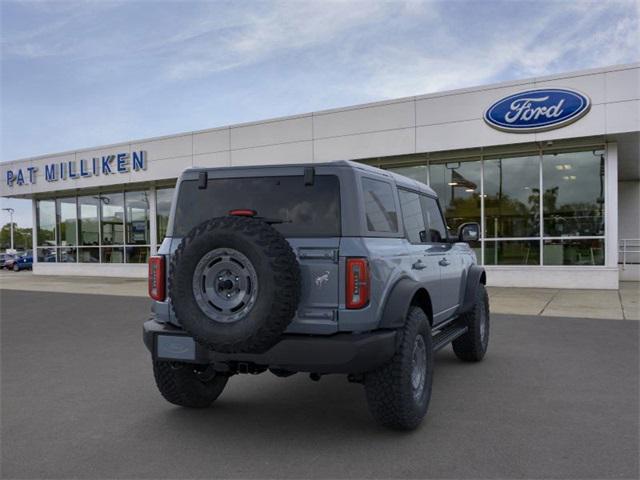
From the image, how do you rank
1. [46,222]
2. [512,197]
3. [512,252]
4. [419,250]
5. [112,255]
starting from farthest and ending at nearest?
1. [46,222]
2. [112,255]
3. [512,197]
4. [512,252]
5. [419,250]

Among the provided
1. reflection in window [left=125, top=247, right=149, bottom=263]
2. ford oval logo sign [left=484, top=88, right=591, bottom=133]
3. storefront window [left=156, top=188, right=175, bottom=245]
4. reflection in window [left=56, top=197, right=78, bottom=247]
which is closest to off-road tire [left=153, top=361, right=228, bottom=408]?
ford oval logo sign [left=484, top=88, right=591, bottom=133]

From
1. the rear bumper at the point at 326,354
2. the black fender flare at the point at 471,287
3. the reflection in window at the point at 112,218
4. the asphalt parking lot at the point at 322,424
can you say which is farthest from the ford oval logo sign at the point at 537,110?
the reflection in window at the point at 112,218

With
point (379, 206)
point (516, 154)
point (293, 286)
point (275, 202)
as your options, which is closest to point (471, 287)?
point (379, 206)

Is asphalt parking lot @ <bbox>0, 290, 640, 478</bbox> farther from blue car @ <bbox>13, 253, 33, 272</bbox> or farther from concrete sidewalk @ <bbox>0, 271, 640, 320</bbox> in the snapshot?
blue car @ <bbox>13, 253, 33, 272</bbox>

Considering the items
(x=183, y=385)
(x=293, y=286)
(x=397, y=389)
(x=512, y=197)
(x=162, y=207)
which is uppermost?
(x=162, y=207)

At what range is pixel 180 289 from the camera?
3826 millimetres

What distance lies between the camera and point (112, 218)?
24.9 metres

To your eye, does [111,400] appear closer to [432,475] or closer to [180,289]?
[180,289]

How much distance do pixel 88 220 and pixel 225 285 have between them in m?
24.2

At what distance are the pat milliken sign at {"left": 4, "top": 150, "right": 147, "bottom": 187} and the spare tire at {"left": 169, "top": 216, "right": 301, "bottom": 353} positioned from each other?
64.7 ft

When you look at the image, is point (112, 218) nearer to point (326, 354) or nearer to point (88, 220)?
point (88, 220)

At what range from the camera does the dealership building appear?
14.4 metres

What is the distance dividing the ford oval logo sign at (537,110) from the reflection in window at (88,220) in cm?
1800

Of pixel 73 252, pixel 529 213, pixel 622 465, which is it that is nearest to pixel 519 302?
pixel 529 213
